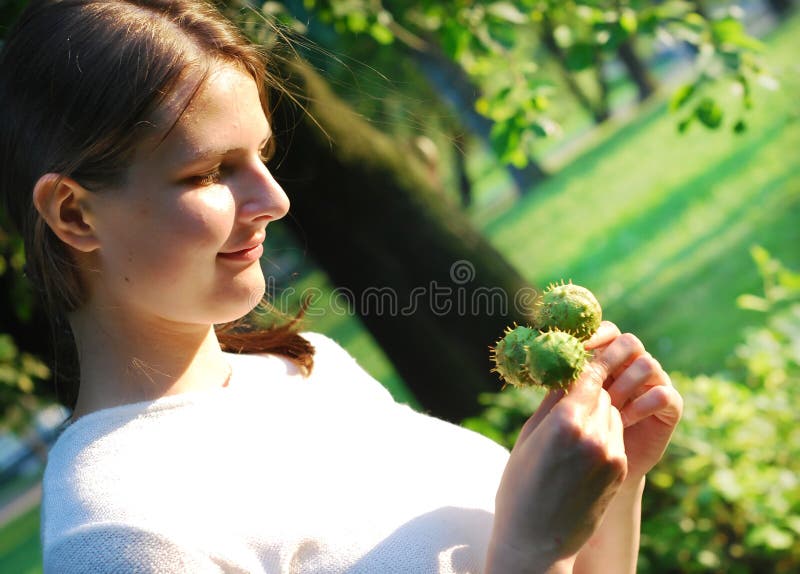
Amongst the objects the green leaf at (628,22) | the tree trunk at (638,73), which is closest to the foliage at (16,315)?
the green leaf at (628,22)

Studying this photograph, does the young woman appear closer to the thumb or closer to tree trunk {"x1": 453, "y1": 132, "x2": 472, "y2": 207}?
the thumb

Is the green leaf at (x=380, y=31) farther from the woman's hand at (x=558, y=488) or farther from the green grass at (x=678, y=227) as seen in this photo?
the green grass at (x=678, y=227)

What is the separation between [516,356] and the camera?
206 cm

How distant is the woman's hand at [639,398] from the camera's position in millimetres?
1955

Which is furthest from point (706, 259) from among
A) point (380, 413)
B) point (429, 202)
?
point (380, 413)

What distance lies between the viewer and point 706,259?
12.3m

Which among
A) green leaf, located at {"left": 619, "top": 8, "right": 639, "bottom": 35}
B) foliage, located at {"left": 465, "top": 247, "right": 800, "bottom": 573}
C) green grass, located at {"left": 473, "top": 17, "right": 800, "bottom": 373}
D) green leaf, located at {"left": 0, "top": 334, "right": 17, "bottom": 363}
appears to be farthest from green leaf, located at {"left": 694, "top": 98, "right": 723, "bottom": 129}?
green grass, located at {"left": 473, "top": 17, "right": 800, "bottom": 373}

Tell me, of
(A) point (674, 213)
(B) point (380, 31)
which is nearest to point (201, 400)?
(B) point (380, 31)

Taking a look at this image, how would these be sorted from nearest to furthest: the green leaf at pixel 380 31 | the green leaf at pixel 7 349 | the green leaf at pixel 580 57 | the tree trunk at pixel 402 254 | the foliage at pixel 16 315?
the green leaf at pixel 580 57 → the green leaf at pixel 380 31 → the tree trunk at pixel 402 254 → the foliage at pixel 16 315 → the green leaf at pixel 7 349

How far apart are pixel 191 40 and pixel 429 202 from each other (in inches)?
120

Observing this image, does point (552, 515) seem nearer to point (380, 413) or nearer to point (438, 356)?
point (380, 413)

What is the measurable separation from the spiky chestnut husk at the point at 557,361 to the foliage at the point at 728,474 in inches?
93.4

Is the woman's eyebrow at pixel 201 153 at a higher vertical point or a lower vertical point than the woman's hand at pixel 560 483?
higher

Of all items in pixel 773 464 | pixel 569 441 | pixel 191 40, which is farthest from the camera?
pixel 773 464
